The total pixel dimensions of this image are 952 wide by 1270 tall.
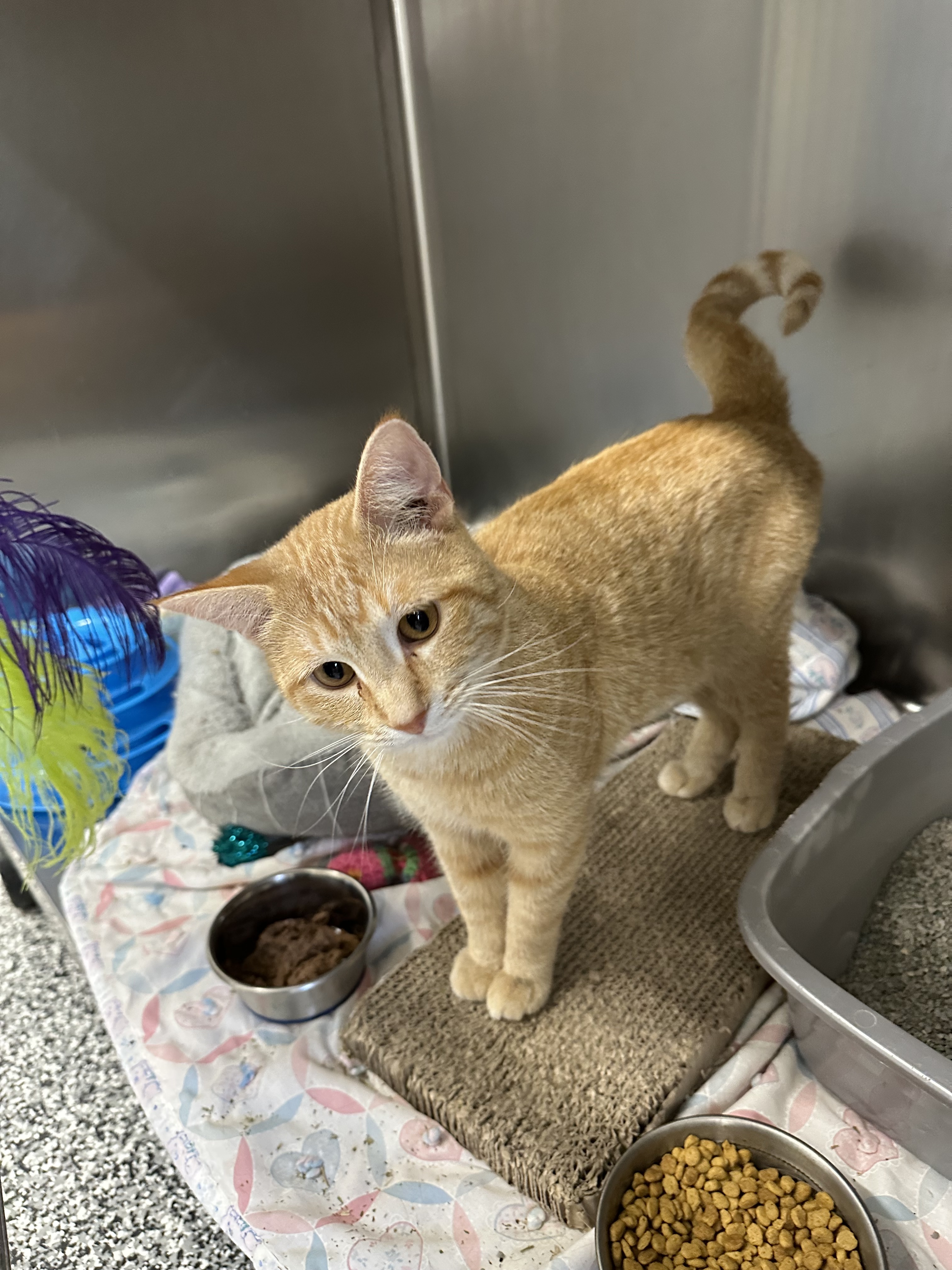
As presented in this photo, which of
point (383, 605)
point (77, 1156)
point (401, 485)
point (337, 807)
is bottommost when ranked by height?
point (77, 1156)

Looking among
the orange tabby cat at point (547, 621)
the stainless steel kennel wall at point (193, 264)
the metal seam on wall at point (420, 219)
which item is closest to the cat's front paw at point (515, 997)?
the orange tabby cat at point (547, 621)

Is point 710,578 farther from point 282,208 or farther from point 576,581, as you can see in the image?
point 282,208

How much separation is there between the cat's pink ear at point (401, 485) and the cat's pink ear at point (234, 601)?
0.42ft

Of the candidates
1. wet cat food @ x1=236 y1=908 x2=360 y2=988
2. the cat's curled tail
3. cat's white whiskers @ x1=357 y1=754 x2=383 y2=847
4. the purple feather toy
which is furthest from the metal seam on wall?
wet cat food @ x1=236 y1=908 x2=360 y2=988

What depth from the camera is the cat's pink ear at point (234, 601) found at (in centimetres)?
77

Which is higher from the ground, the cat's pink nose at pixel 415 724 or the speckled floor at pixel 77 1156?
the cat's pink nose at pixel 415 724

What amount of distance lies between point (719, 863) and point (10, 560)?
1.06 metres

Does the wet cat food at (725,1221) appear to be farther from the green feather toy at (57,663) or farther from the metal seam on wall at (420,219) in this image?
the metal seam on wall at (420,219)

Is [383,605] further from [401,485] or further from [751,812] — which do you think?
[751,812]

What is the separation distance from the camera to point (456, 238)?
1.95 m

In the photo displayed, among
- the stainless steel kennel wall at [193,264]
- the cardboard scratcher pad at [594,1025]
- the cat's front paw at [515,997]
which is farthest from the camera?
the stainless steel kennel wall at [193,264]

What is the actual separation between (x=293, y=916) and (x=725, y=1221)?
0.72 meters

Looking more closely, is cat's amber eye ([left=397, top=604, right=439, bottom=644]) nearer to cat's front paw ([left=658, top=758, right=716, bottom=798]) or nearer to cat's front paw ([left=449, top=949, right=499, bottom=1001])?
cat's front paw ([left=449, top=949, right=499, bottom=1001])

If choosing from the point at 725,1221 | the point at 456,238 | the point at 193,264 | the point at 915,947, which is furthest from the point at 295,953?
the point at 456,238
